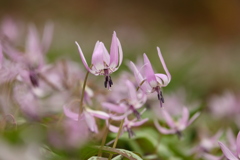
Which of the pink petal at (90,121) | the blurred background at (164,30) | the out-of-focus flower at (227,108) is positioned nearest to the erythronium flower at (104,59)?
the pink petal at (90,121)

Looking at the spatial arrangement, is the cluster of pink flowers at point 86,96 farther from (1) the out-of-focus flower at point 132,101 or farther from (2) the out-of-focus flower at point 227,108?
(2) the out-of-focus flower at point 227,108

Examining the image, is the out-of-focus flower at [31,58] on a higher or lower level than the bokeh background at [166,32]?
higher

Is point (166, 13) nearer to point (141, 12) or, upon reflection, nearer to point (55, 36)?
point (141, 12)

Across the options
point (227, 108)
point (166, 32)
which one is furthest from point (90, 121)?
point (166, 32)

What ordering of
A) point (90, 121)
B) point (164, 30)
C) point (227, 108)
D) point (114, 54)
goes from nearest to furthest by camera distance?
point (114, 54) < point (90, 121) < point (227, 108) < point (164, 30)

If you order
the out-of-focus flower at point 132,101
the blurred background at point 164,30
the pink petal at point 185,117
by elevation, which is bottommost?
the blurred background at point 164,30

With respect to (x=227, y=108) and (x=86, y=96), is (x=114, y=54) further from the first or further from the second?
(x=227, y=108)

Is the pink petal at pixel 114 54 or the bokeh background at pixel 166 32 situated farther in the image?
the bokeh background at pixel 166 32

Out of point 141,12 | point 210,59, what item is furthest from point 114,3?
point 210,59

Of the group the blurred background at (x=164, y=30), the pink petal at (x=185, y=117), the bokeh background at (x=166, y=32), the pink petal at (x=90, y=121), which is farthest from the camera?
the blurred background at (x=164, y=30)
